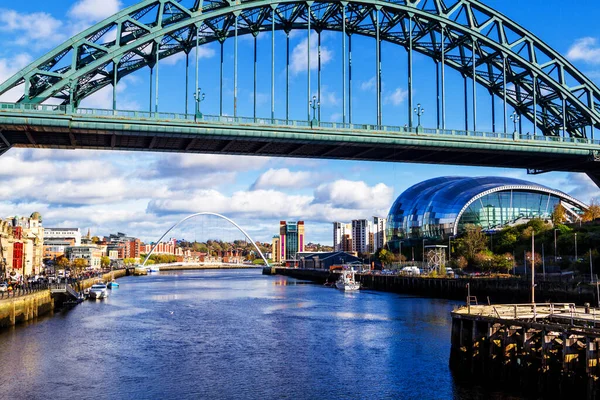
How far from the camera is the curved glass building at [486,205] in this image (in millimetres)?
124750

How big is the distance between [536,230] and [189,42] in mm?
57954

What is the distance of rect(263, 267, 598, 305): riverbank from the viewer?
54.5 metres

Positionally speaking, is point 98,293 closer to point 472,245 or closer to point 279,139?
point 279,139

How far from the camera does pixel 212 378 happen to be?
31.0 metres

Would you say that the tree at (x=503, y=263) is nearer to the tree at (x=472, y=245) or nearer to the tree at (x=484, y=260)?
the tree at (x=484, y=260)

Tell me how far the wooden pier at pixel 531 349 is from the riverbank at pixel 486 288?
5.06 meters

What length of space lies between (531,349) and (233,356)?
16.1 metres

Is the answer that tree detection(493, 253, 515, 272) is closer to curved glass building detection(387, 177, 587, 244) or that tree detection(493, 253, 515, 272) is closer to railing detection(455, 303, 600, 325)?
curved glass building detection(387, 177, 587, 244)

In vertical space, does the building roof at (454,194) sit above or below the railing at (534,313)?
above

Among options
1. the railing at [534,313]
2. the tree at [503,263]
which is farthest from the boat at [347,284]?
the railing at [534,313]

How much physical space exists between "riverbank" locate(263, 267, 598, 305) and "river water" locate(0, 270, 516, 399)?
6.89m

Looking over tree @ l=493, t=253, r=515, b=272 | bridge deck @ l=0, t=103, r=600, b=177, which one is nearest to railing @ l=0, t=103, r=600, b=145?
bridge deck @ l=0, t=103, r=600, b=177

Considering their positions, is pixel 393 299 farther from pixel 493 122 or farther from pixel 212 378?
pixel 212 378

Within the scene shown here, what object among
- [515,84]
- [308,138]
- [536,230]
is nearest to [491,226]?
[536,230]
